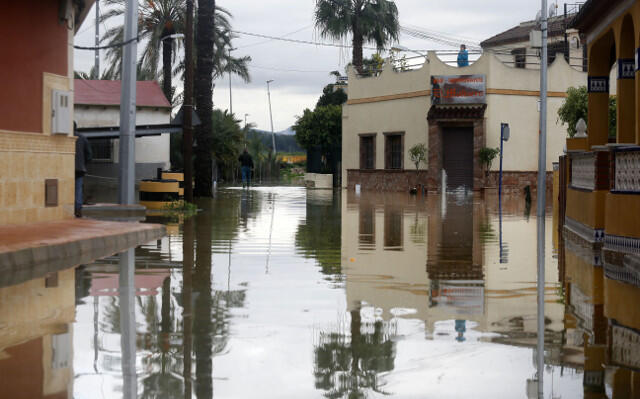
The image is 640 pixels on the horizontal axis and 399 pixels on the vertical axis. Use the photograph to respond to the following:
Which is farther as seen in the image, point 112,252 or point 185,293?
point 112,252

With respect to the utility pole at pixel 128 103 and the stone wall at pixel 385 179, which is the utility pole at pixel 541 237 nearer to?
the utility pole at pixel 128 103

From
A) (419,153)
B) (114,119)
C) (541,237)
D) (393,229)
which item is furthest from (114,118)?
(541,237)

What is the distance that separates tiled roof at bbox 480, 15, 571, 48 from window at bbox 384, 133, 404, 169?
12.8 meters

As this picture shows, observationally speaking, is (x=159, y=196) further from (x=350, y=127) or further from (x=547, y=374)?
(x=350, y=127)

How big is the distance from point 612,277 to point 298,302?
447 centimetres

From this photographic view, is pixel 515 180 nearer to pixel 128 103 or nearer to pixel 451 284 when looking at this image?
pixel 128 103

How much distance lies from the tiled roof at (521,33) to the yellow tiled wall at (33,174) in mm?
43463

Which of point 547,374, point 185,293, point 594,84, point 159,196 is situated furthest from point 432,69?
point 547,374

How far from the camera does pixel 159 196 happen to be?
26422 millimetres

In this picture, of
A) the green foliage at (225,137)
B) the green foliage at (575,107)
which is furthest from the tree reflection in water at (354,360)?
the green foliage at (225,137)

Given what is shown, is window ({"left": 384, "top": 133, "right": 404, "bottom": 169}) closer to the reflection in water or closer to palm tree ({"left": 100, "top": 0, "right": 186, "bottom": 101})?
palm tree ({"left": 100, "top": 0, "right": 186, "bottom": 101})

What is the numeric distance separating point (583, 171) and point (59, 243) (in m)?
9.98

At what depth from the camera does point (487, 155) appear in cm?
4484

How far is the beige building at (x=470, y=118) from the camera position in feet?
149
